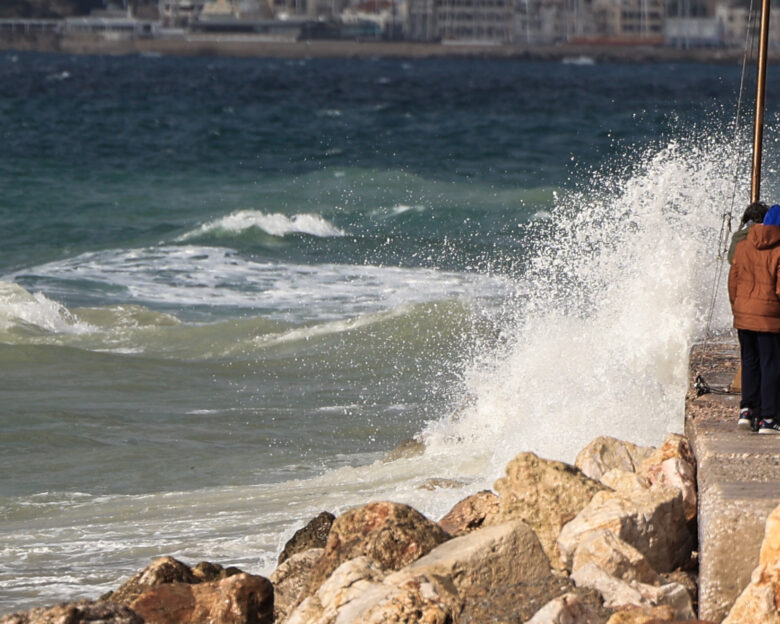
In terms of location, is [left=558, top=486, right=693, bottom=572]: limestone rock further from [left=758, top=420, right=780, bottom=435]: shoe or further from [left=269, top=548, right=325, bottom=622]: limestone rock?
[left=269, top=548, right=325, bottom=622]: limestone rock

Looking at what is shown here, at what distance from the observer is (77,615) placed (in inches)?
205

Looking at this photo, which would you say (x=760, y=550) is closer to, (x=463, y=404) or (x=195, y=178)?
(x=463, y=404)

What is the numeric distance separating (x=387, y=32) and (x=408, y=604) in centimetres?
13050

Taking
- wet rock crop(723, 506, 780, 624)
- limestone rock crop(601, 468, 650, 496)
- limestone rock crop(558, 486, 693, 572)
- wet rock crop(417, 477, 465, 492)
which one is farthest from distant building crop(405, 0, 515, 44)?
wet rock crop(723, 506, 780, 624)

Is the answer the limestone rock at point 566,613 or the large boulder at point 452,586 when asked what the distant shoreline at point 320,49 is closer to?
the large boulder at point 452,586

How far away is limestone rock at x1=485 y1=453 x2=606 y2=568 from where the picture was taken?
6.33 metres

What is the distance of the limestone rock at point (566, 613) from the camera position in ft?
16.0

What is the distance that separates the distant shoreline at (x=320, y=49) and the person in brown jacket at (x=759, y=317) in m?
121

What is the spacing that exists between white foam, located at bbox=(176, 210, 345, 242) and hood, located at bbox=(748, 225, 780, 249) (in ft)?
53.6

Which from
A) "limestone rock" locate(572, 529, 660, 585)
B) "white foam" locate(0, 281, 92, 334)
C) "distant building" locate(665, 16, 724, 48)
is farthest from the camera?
"distant building" locate(665, 16, 724, 48)

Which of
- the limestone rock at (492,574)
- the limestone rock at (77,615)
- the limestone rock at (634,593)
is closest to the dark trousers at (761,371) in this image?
the limestone rock at (634,593)

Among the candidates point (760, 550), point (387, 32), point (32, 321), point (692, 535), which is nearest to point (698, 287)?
point (692, 535)

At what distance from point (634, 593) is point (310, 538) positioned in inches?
84.2

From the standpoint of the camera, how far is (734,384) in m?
7.54
